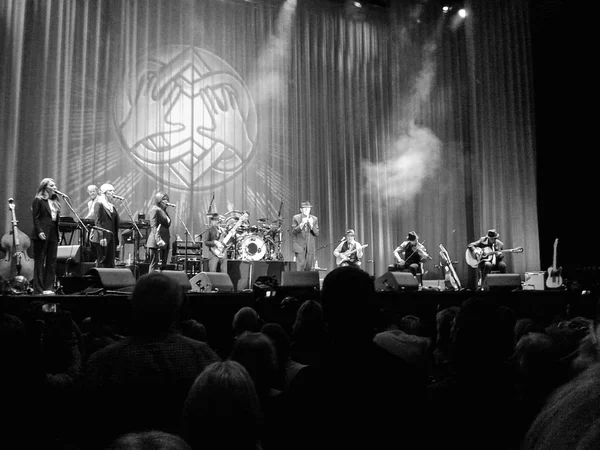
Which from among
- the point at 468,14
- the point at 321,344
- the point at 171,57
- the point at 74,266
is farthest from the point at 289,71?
the point at 321,344

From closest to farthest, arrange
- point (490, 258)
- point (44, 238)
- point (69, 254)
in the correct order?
point (44, 238) < point (69, 254) < point (490, 258)

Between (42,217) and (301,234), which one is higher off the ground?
(301,234)

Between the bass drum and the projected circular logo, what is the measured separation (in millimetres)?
2509

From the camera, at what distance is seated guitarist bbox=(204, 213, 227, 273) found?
1319 cm

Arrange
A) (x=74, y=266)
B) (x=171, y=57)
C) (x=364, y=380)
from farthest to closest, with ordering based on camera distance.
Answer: (x=171, y=57) < (x=74, y=266) < (x=364, y=380)

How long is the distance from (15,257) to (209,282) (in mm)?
3326

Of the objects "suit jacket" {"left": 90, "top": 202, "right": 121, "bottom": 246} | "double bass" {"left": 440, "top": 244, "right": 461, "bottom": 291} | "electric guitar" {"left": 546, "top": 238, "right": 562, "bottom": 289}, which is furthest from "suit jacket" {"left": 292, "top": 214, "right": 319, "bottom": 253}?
"electric guitar" {"left": 546, "top": 238, "right": 562, "bottom": 289}

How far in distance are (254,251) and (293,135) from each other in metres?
4.26

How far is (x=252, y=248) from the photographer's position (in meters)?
13.5

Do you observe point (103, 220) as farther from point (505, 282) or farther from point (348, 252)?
point (505, 282)

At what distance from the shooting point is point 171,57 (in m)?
15.2

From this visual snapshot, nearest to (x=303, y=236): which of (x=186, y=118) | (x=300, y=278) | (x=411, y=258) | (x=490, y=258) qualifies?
(x=411, y=258)

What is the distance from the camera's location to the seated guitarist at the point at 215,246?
1319 cm

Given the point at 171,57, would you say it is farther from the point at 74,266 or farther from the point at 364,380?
the point at 364,380
